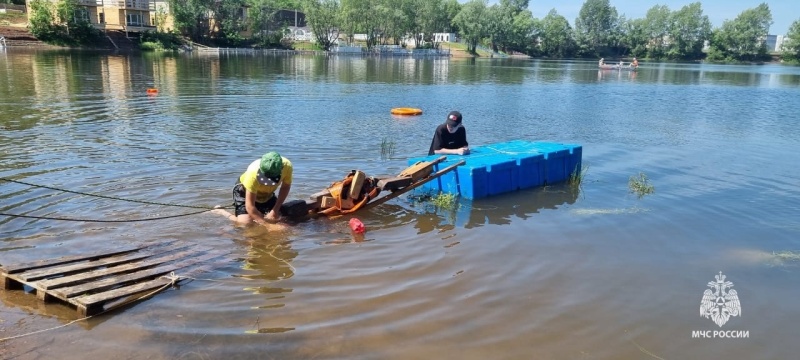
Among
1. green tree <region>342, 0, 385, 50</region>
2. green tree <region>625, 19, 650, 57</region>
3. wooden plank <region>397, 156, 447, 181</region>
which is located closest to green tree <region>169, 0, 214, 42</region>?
green tree <region>342, 0, 385, 50</region>

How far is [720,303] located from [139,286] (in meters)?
6.67

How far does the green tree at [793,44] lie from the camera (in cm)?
11138

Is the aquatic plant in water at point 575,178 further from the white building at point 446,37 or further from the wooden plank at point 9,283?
the white building at point 446,37

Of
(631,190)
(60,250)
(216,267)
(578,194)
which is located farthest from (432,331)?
(631,190)

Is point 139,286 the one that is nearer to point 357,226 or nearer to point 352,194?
point 357,226

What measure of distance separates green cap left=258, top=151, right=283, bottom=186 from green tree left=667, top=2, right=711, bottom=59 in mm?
133263

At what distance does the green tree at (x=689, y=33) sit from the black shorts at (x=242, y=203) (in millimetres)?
132792

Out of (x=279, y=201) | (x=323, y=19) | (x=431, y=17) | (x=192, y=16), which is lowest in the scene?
(x=279, y=201)

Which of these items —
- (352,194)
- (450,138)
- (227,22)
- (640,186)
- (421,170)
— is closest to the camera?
(352,194)

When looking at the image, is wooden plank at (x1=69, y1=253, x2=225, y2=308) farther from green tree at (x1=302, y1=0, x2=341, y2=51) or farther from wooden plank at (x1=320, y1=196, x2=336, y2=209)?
green tree at (x1=302, y1=0, x2=341, y2=51)

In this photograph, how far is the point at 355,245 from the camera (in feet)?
27.0

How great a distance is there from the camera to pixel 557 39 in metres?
129

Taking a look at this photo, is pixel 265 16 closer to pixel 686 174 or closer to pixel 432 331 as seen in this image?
pixel 686 174

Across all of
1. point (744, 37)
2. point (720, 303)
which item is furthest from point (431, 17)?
point (720, 303)
